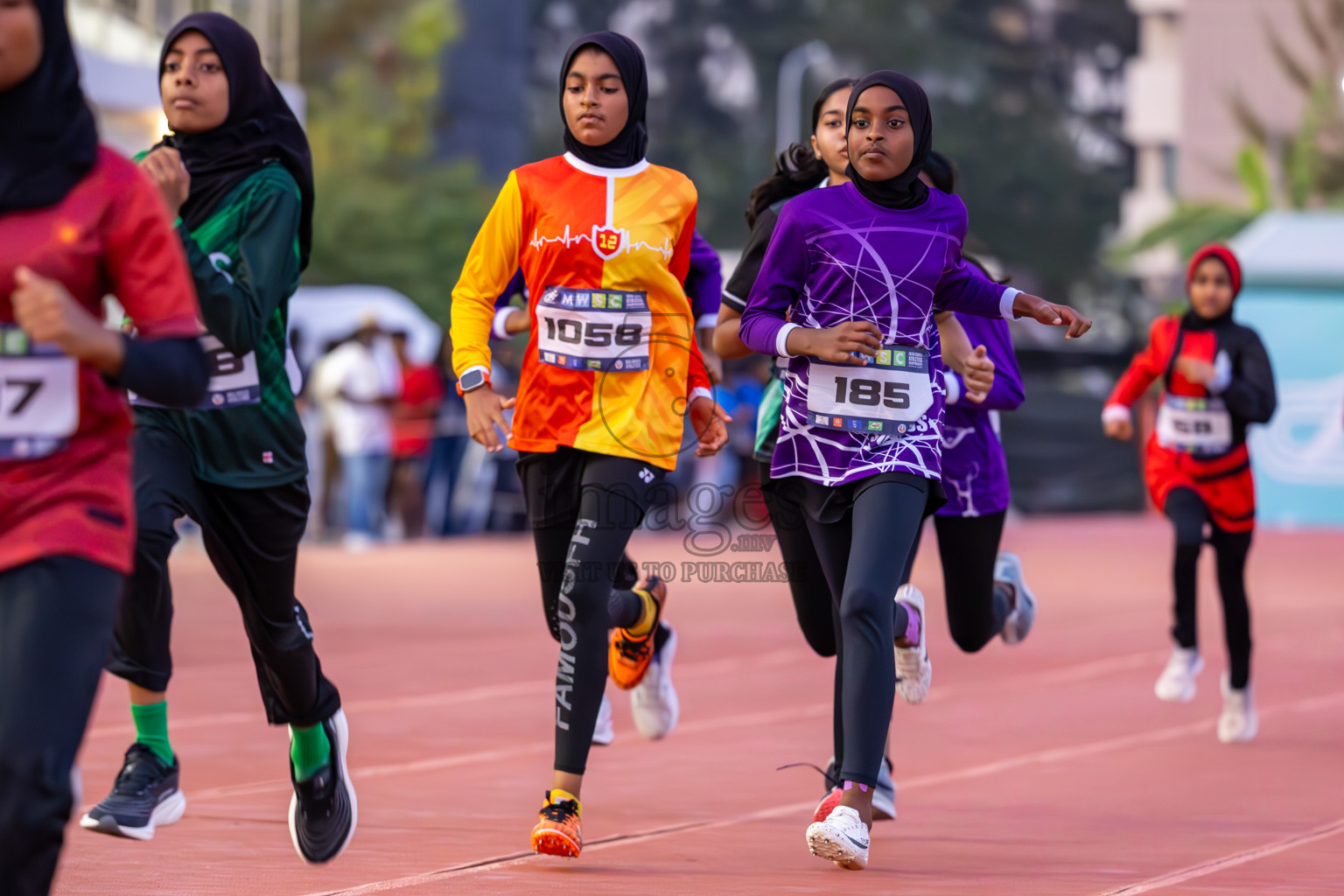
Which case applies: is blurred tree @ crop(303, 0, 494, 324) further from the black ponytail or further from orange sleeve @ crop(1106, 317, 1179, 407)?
the black ponytail

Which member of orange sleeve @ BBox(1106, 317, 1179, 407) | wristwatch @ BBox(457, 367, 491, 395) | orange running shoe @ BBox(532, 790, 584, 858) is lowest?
orange running shoe @ BBox(532, 790, 584, 858)

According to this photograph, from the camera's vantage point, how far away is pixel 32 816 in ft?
11.3

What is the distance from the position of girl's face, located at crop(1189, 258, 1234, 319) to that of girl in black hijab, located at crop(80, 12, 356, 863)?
4869mm

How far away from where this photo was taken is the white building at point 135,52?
726 inches

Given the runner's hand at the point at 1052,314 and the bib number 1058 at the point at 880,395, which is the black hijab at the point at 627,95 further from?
the runner's hand at the point at 1052,314

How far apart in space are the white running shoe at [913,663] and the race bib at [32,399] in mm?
3412

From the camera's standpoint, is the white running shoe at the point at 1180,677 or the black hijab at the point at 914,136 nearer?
the black hijab at the point at 914,136

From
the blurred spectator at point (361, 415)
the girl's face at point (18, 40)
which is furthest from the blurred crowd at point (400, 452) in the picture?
the girl's face at point (18, 40)

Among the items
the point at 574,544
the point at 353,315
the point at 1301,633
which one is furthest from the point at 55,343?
the point at 353,315

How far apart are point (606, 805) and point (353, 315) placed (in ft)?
55.6

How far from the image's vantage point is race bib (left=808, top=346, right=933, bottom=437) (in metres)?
5.65

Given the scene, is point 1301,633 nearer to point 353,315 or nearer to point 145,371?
point 145,371

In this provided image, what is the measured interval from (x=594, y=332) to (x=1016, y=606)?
8.66 feet

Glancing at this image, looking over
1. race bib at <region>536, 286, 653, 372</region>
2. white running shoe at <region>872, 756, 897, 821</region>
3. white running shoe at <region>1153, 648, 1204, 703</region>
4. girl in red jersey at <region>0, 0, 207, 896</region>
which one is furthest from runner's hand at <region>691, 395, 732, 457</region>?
white running shoe at <region>1153, 648, 1204, 703</region>
